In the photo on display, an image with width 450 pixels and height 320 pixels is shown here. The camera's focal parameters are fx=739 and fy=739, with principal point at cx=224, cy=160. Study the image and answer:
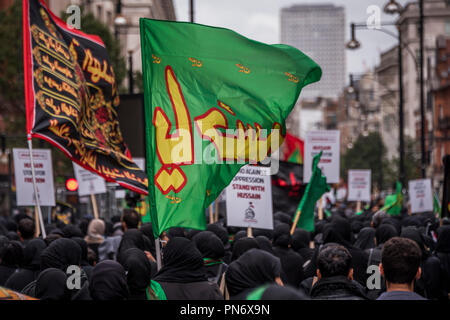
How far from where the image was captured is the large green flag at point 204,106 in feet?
21.3

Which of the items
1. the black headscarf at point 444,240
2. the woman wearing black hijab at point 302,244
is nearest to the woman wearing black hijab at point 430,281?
the black headscarf at point 444,240

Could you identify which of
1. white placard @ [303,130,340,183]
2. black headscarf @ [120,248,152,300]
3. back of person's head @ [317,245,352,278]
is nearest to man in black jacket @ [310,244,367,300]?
back of person's head @ [317,245,352,278]

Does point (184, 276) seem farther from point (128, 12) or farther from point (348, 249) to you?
point (128, 12)

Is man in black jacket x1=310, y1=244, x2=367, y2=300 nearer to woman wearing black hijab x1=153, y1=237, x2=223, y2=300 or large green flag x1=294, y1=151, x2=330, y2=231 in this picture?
woman wearing black hijab x1=153, y1=237, x2=223, y2=300

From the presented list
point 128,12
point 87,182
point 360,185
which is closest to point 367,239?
point 87,182

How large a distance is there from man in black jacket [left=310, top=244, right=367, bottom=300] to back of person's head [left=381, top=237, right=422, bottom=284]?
36 cm

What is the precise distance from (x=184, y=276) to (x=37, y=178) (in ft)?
21.7

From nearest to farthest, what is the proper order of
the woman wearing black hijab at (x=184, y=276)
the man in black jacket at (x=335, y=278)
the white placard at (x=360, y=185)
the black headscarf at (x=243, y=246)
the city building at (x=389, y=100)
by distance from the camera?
1. the man in black jacket at (x=335, y=278)
2. the woman wearing black hijab at (x=184, y=276)
3. the black headscarf at (x=243, y=246)
4. the white placard at (x=360, y=185)
5. the city building at (x=389, y=100)

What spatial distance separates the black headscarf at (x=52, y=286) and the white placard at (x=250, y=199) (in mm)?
3749

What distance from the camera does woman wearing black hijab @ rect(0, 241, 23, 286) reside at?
736 cm

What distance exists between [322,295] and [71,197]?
72.9 ft

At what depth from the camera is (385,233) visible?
29.2 ft

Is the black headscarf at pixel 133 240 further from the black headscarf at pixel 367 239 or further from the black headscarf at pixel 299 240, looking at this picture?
the black headscarf at pixel 367 239
